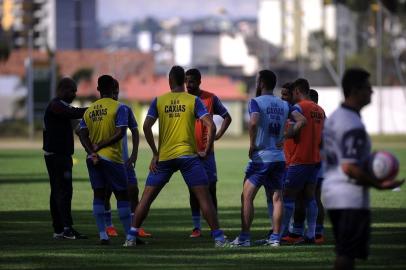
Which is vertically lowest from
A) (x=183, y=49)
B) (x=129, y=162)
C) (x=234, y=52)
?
(x=129, y=162)

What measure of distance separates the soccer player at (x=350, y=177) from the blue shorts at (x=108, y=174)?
5.32 metres

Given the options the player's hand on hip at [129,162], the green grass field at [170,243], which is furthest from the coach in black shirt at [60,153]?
the player's hand on hip at [129,162]

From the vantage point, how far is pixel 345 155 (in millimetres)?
11203

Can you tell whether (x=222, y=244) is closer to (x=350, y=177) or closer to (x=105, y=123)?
(x=105, y=123)

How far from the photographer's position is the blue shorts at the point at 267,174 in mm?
16047

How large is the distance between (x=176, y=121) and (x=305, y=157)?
5.95 feet

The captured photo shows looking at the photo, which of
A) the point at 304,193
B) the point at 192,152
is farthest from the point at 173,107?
the point at 304,193

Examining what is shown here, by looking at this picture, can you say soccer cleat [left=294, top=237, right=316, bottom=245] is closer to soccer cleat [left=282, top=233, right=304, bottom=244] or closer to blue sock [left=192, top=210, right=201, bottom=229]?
soccer cleat [left=282, top=233, right=304, bottom=244]

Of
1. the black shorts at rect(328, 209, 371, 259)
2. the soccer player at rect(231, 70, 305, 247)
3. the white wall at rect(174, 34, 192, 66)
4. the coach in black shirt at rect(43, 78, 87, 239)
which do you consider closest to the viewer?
the black shorts at rect(328, 209, 371, 259)

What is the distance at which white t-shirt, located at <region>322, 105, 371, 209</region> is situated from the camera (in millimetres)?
11180

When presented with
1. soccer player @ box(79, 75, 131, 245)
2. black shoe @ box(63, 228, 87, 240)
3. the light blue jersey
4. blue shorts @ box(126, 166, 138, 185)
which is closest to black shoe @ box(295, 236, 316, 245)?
the light blue jersey

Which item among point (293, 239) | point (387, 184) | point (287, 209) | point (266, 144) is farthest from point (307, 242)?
point (387, 184)

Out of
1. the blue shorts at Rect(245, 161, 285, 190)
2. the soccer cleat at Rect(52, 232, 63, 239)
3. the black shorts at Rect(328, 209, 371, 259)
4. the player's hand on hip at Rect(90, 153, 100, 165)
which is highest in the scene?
the player's hand on hip at Rect(90, 153, 100, 165)

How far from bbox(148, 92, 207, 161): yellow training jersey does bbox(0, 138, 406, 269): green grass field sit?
121 cm
